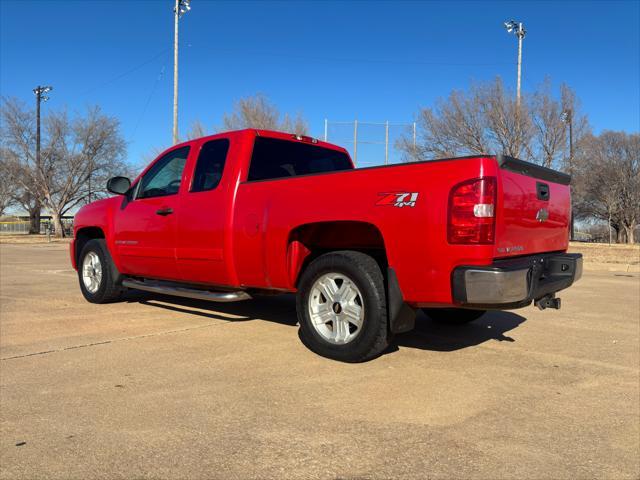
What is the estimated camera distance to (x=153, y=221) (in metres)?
5.94

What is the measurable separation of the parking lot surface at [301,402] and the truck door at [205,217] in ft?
2.12

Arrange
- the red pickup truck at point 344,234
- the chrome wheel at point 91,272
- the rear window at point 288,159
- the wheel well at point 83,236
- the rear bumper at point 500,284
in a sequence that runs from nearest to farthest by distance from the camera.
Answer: the rear bumper at point 500,284 < the red pickup truck at point 344,234 < the rear window at point 288,159 < the chrome wheel at point 91,272 < the wheel well at point 83,236

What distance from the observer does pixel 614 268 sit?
1486cm

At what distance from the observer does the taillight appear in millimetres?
3547

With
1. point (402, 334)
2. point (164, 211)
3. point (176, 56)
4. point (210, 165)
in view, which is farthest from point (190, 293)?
point (176, 56)

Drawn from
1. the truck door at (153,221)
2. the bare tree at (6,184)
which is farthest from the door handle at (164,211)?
the bare tree at (6,184)

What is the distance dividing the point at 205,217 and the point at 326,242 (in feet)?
4.16

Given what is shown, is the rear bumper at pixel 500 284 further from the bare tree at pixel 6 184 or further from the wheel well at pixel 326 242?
the bare tree at pixel 6 184

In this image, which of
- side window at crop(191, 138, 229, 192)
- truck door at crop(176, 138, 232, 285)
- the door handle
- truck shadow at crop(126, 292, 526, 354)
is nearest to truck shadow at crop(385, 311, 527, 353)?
truck shadow at crop(126, 292, 526, 354)

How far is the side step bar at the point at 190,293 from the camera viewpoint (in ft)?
16.7

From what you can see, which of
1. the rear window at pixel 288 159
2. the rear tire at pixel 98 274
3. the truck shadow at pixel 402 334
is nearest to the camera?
the truck shadow at pixel 402 334

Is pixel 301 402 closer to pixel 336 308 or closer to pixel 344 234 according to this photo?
pixel 336 308

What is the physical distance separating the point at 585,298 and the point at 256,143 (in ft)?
20.3

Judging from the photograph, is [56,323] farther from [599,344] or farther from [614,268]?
[614,268]
